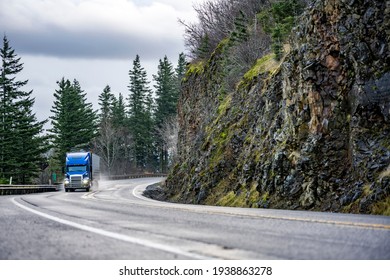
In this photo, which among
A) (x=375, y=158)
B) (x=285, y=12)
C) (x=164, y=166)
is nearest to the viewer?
(x=375, y=158)

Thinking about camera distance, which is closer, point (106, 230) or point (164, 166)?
point (106, 230)

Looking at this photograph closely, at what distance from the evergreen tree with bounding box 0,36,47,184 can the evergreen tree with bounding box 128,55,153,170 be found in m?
31.0

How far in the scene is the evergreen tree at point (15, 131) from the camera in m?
61.1

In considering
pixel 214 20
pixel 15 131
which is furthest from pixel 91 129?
pixel 214 20

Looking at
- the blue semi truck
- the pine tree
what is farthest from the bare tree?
the pine tree

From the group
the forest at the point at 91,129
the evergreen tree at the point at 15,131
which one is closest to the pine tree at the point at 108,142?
the forest at the point at 91,129

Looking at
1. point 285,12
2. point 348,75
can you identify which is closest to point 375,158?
point 348,75

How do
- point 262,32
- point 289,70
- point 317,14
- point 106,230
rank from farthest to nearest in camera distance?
point 262,32 → point 289,70 → point 317,14 → point 106,230

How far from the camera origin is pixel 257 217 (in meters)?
9.97

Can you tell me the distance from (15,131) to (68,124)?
21.1 metres

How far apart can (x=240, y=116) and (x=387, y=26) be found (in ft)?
41.1

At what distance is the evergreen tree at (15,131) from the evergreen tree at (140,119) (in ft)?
102

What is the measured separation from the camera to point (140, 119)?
96938mm
